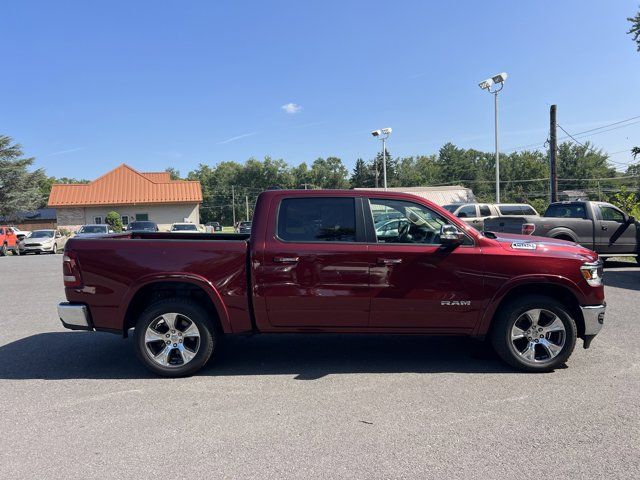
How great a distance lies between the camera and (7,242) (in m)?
26.8

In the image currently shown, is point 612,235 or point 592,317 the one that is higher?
point 612,235

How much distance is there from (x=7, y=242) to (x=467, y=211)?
25.5 meters

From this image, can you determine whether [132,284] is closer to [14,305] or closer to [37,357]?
[37,357]

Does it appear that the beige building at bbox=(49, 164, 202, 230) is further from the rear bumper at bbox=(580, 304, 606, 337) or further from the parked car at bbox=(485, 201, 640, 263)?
the rear bumper at bbox=(580, 304, 606, 337)

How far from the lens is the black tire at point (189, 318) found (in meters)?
4.73

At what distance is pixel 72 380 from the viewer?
189 inches

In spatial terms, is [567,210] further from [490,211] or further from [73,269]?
[73,269]

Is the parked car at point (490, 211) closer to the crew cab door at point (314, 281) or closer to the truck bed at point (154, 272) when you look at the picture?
the crew cab door at point (314, 281)

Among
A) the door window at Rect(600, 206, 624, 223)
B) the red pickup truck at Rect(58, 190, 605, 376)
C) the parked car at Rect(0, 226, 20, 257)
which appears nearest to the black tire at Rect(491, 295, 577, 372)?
the red pickup truck at Rect(58, 190, 605, 376)

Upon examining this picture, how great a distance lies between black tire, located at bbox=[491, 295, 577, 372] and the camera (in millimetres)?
4699

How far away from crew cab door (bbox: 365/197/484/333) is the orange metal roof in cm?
3985

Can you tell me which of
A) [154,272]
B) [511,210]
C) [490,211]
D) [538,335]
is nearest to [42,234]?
[490,211]

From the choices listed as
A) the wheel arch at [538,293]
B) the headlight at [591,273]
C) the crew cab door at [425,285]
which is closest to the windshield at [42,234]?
the crew cab door at [425,285]

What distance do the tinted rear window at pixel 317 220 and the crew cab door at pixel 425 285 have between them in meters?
0.35
